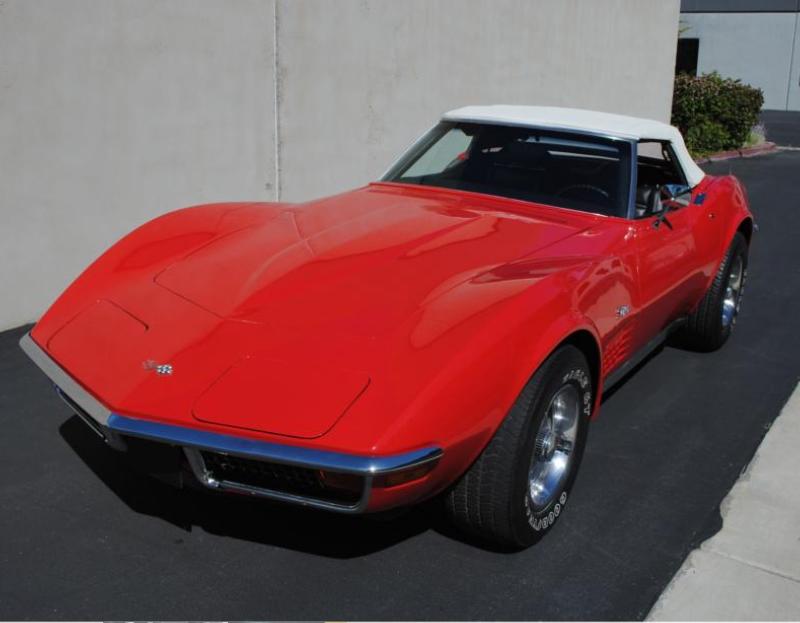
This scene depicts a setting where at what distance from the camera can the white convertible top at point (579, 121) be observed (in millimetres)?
4582

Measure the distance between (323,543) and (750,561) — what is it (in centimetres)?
154

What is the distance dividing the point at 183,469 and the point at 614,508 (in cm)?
175

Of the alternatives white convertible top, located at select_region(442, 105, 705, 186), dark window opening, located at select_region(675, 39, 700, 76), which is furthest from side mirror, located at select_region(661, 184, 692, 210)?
dark window opening, located at select_region(675, 39, 700, 76)

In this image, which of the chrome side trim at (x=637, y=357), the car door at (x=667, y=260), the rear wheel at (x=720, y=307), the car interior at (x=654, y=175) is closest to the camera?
the chrome side trim at (x=637, y=357)

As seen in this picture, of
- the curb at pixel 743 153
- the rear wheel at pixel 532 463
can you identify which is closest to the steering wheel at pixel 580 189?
the rear wheel at pixel 532 463

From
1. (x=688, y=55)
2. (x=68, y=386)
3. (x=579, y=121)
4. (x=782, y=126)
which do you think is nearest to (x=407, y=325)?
(x=68, y=386)

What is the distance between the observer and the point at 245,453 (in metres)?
2.68

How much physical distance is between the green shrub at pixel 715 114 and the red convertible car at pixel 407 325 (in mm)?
12349

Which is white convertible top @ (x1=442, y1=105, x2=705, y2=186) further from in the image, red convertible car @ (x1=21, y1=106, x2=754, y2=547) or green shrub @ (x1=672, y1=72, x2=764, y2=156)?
green shrub @ (x1=672, y1=72, x2=764, y2=156)

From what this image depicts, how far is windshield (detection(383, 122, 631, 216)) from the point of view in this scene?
4.38 meters

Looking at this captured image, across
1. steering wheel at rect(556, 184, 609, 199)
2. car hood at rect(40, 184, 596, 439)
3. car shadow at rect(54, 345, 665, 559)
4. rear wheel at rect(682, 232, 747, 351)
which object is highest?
steering wheel at rect(556, 184, 609, 199)

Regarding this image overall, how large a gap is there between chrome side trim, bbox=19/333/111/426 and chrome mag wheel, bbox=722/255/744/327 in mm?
3871

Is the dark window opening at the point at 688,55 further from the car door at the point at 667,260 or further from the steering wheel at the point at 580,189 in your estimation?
the steering wheel at the point at 580,189

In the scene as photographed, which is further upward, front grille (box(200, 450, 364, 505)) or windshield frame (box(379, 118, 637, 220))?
windshield frame (box(379, 118, 637, 220))
